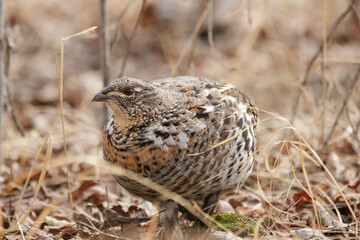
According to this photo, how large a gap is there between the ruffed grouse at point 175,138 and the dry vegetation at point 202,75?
24 centimetres

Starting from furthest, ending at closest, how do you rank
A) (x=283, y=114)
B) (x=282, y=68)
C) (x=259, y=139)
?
(x=282, y=68) < (x=283, y=114) < (x=259, y=139)

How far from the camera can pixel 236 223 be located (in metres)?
3.48

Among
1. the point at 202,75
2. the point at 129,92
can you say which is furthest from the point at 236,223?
the point at 202,75

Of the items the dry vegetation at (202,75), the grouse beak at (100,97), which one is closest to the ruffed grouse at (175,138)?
the grouse beak at (100,97)

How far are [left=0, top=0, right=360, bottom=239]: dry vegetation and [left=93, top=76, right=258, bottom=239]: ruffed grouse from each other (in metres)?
0.24

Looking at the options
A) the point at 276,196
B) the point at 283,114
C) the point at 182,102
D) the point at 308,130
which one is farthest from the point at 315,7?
the point at 182,102

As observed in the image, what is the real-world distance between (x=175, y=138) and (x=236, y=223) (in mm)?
777

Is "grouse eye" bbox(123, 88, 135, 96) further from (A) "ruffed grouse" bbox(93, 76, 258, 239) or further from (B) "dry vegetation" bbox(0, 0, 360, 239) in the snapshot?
(B) "dry vegetation" bbox(0, 0, 360, 239)

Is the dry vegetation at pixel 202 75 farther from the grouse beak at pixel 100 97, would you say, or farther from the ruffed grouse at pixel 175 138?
the grouse beak at pixel 100 97

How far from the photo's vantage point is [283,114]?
6594 millimetres

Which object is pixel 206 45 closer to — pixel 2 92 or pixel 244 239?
pixel 2 92

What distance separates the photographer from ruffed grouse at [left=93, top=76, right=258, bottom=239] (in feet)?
10.5

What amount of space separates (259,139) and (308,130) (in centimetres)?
66

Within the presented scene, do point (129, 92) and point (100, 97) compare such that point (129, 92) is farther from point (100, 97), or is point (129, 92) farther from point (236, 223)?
point (236, 223)
